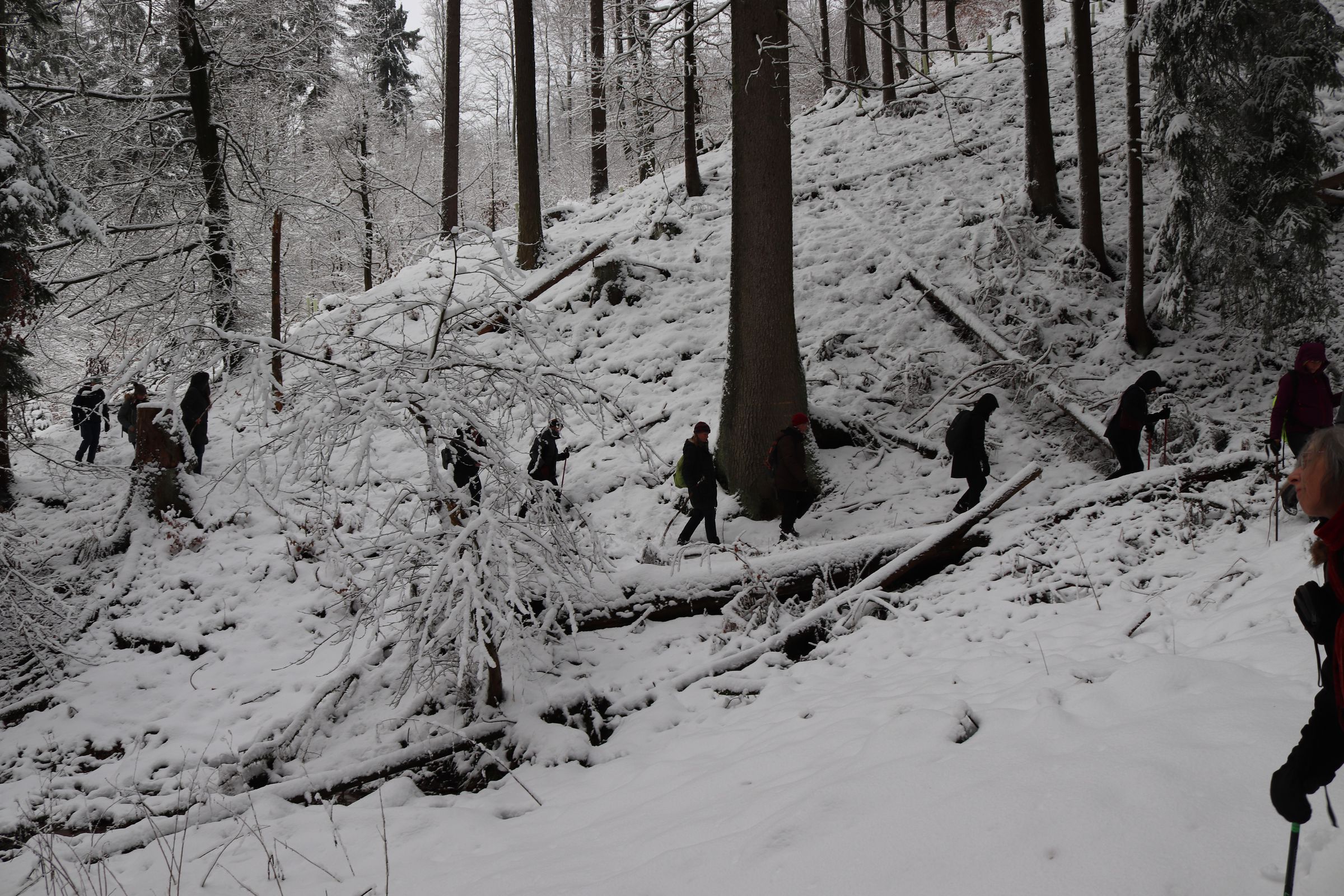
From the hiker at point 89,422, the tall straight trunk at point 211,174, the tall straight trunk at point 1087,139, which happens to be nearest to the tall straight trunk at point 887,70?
the tall straight trunk at point 1087,139

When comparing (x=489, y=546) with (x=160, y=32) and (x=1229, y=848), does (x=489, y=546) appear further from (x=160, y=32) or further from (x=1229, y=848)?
(x=160, y=32)

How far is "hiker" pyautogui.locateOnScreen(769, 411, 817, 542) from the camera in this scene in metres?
8.34

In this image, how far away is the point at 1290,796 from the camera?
6.30 ft

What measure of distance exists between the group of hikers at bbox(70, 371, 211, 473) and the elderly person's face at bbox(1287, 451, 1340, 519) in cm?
1103

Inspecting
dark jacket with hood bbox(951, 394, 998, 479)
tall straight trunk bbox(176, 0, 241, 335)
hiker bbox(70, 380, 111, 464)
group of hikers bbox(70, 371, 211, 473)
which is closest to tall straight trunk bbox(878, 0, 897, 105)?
dark jacket with hood bbox(951, 394, 998, 479)

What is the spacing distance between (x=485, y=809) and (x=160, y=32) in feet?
49.6

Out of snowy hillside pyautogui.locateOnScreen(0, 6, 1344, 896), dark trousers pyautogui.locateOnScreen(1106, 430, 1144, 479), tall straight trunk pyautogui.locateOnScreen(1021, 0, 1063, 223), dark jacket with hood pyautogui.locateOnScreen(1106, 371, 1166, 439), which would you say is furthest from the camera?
tall straight trunk pyautogui.locateOnScreen(1021, 0, 1063, 223)

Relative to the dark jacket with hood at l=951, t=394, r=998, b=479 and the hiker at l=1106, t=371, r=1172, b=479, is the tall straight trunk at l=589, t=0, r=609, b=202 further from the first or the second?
the hiker at l=1106, t=371, r=1172, b=479

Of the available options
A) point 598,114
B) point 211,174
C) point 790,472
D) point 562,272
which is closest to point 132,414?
point 211,174

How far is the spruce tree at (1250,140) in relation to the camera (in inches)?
364

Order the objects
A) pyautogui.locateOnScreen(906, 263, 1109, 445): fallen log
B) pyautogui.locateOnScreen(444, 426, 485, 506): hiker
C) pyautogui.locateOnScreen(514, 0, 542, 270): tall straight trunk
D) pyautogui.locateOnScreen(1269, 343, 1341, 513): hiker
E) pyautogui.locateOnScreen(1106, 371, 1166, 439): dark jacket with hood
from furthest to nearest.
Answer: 1. pyautogui.locateOnScreen(514, 0, 542, 270): tall straight trunk
2. pyautogui.locateOnScreen(906, 263, 1109, 445): fallen log
3. pyautogui.locateOnScreen(1106, 371, 1166, 439): dark jacket with hood
4. pyautogui.locateOnScreen(1269, 343, 1341, 513): hiker
5. pyautogui.locateOnScreen(444, 426, 485, 506): hiker

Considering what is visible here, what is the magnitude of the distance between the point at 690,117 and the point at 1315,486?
604 inches

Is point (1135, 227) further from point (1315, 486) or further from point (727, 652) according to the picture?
point (1315, 486)

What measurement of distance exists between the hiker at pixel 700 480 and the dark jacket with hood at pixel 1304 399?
5.40 m
